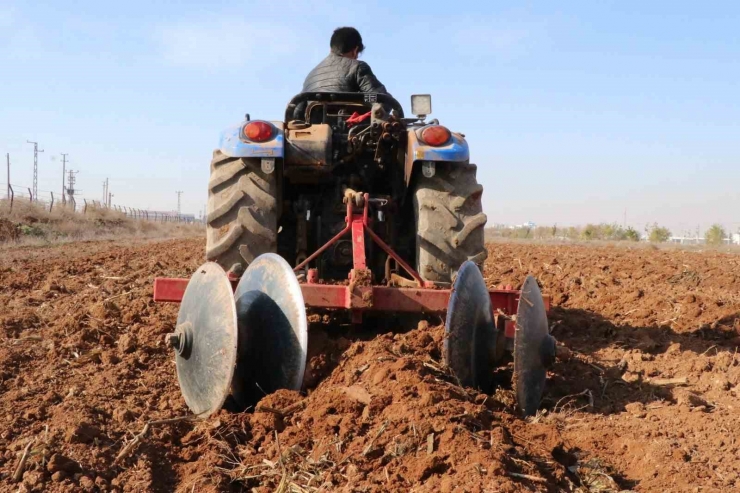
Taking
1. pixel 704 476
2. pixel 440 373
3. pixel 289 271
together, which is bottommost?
pixel 704 476

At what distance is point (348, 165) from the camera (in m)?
5.11

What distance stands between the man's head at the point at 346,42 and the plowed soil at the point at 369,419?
2.36m

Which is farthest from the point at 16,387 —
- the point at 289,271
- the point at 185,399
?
the point at 289,271

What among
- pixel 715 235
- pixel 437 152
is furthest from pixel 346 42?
pixel 715 235

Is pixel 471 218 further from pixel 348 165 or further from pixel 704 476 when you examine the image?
pixel 704 476

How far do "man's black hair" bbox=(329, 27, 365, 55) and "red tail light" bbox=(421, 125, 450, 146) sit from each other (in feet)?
5.13

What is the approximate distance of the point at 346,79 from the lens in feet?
17.4

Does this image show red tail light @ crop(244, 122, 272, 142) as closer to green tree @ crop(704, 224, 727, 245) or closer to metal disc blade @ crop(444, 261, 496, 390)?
metal disc blade @ crop(444, 261, 496, 390)

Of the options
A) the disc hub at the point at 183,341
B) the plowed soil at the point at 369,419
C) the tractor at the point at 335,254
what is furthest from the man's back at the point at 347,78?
the disc hub at the point at 183,341

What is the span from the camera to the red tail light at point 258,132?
4.44 metres

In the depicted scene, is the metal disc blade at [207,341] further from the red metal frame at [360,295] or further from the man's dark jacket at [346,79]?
the man's dark jacket at [346,79]

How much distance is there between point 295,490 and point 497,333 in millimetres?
1554

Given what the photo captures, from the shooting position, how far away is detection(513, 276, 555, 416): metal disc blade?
339 centimetres

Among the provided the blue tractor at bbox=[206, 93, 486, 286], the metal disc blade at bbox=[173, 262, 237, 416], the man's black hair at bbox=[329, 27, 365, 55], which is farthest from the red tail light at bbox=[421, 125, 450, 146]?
the metal disc blade at bbox=[173, 262, 237, 416]
